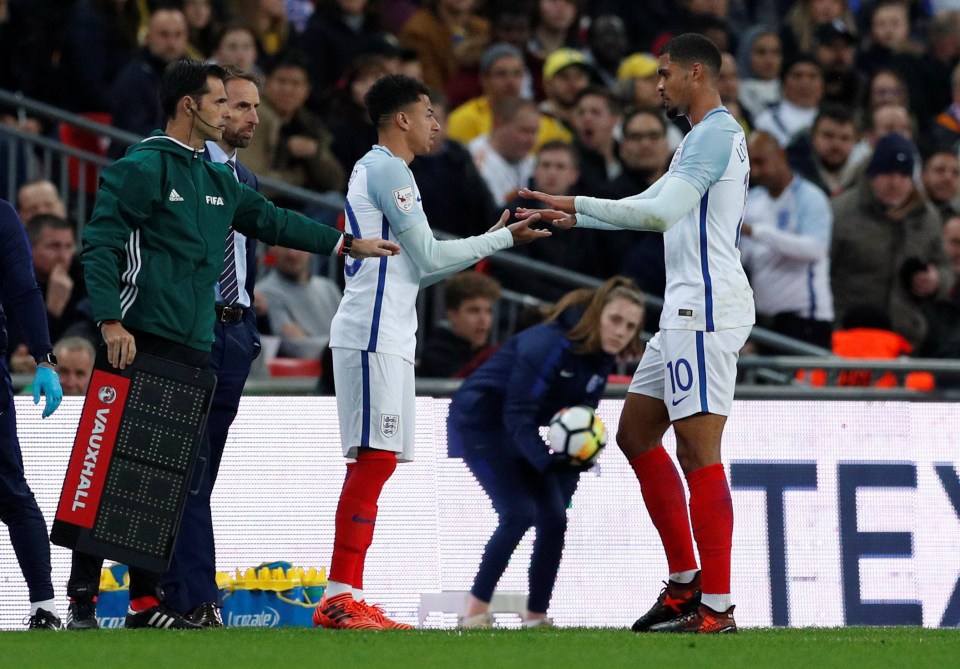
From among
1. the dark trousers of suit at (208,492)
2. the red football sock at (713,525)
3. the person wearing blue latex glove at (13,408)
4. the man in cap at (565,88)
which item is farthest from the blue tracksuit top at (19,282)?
the man in cap at (565,88)

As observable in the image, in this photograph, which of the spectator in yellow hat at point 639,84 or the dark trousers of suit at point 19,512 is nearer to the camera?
the dark trousers of suit at point 19,512

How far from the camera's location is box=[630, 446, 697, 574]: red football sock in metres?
7.72

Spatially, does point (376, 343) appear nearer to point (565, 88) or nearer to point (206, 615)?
point (206, 615)

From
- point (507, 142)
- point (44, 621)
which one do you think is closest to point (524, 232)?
point (44, 621)

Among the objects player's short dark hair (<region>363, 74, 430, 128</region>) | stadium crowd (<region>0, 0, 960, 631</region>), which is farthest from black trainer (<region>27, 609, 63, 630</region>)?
player's short dark hair (<region>363, 74, 430, 128</region>)

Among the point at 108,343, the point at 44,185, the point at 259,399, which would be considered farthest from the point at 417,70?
the point at 108,343

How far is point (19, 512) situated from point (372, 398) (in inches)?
63.3

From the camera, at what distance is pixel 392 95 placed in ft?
25.5

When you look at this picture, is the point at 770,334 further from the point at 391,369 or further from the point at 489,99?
the point at 391,369

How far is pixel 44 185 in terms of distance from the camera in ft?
36.7

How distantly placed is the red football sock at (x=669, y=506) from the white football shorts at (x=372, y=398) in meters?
1.11

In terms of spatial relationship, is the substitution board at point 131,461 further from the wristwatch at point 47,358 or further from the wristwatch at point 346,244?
the wristwatch at point 346,244

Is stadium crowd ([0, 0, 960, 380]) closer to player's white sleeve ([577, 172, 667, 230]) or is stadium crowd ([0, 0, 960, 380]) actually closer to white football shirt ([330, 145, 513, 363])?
white football shirt ([330, 145, 513, 363])

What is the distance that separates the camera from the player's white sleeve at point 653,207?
727 centimetres
